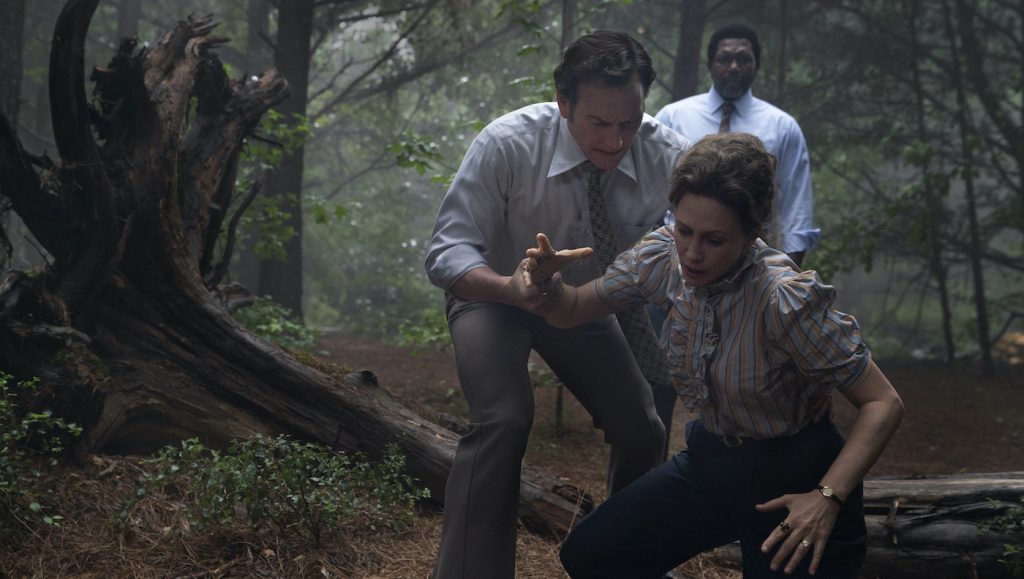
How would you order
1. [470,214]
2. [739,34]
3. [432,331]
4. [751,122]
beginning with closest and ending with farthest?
1. [470,214]
2. [751,122]
3. [739,34]
4. [432,331]

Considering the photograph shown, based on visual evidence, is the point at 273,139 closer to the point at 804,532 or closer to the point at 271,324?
the point at 271,324

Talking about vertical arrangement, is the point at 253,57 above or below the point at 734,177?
above

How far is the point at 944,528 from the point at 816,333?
7.36ft

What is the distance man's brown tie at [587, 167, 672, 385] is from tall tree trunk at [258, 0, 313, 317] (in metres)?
6.01

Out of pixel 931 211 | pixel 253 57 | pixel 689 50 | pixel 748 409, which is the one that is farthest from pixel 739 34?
pixel 253 57

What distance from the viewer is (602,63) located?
382 centimetres

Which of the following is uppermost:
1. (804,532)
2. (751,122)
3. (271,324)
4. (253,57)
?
(253,57)

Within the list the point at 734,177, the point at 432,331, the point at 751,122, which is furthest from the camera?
the point at 432,331

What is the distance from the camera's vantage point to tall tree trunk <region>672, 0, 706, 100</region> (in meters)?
11.6

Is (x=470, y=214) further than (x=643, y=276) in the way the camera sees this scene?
Yes

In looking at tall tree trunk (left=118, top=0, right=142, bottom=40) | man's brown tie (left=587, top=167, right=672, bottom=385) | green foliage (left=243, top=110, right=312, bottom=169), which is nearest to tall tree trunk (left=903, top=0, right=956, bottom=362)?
green foliage (left=243, top=110, right=312, bottom=169)

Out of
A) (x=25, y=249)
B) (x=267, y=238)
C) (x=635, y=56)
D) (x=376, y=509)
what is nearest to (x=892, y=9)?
(x=267, y=238)

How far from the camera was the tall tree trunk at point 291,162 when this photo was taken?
9.88 m

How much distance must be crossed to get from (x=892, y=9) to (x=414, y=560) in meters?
11.7
